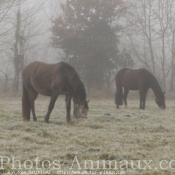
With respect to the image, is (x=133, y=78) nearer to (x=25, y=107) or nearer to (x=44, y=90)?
(x=44, y=90)

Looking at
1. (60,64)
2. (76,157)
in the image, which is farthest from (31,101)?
(76,157)

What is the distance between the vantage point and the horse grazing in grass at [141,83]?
48.6 ft

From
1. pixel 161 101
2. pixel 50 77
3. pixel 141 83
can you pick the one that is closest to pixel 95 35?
pixel 141 83

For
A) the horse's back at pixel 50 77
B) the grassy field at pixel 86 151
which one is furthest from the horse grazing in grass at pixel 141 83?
the grassy field at pixel 86 151

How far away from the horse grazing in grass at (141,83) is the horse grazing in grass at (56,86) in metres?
6.56

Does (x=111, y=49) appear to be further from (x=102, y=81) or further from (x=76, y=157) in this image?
(x=76, y=157)

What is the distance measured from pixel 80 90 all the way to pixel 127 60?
20494mm

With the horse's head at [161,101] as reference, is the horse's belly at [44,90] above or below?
above

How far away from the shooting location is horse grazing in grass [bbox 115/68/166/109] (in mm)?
14812

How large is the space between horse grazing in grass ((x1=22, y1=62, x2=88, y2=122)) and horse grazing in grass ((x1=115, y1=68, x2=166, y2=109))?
6.56 metres

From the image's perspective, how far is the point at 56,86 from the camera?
8.68 metres

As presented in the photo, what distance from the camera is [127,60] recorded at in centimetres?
2873

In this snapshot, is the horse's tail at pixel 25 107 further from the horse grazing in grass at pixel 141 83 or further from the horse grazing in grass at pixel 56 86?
the horse grazing in grass at pixel 141 83

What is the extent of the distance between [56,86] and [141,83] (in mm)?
7219
